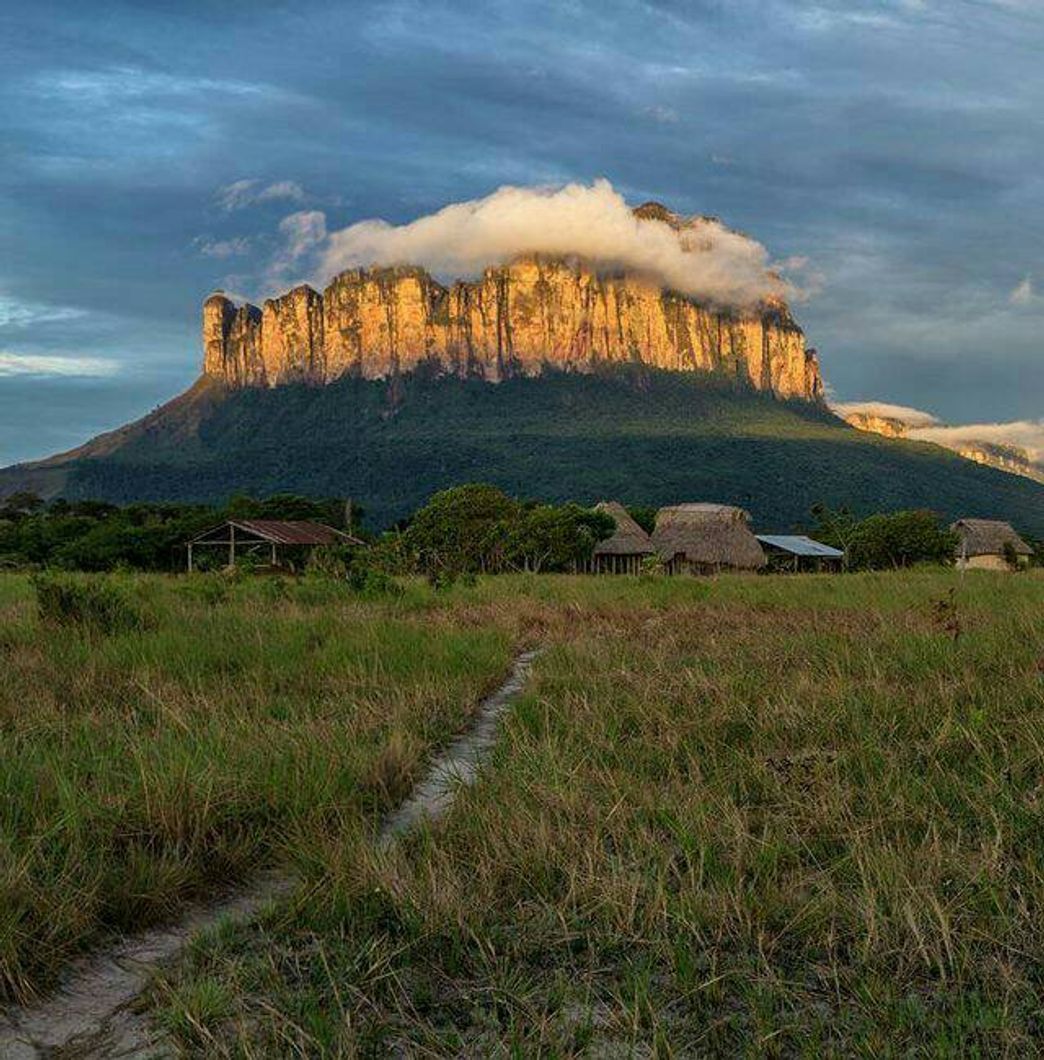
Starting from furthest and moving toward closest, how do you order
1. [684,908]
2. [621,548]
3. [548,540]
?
[621,548] → [548,540] → [684,908]

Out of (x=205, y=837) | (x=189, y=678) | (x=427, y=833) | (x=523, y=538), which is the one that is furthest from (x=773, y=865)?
(x=523, y=538)

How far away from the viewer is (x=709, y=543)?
5778 cm

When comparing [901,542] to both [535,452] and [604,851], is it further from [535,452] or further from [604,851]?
[535,452]

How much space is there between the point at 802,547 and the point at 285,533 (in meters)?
38.6

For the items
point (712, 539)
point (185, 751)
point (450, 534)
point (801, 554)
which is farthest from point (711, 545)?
point (185, 751)

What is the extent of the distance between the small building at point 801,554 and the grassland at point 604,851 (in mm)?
58721

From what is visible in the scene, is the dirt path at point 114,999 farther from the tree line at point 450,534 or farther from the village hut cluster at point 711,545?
the village hut cluster at point 711,545

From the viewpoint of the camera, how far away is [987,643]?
7.75 meters

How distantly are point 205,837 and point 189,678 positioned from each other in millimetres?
3519

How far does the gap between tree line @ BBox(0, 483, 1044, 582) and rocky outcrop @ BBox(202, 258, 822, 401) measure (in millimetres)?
119187

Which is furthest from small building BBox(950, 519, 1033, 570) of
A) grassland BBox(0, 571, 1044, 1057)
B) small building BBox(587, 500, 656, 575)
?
grassland BBox(0, 571, 1044, 1057)

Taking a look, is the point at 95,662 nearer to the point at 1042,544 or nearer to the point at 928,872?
the point at 928,872

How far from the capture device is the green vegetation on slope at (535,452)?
122938mm

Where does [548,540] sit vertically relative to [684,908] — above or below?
below
